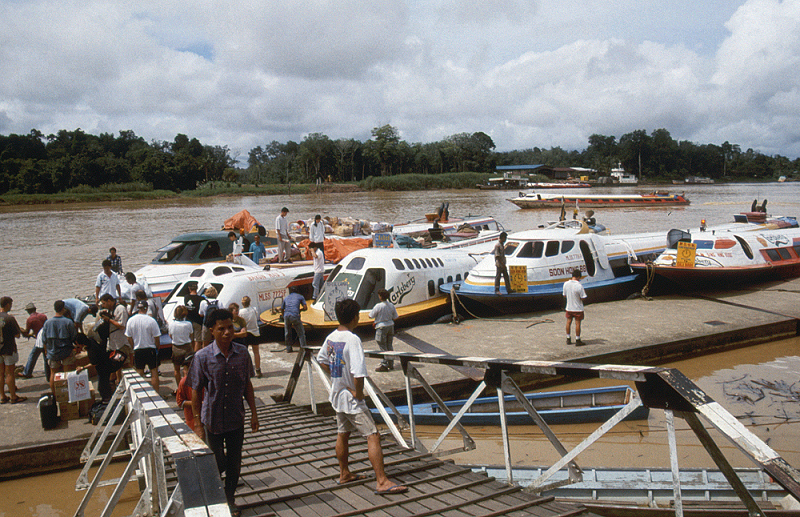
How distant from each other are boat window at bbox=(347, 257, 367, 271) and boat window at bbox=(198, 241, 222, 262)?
585cm

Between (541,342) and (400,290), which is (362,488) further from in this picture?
(400,290)

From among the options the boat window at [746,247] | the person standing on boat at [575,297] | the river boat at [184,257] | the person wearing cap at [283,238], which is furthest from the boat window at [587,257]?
the river boat at [184,257]

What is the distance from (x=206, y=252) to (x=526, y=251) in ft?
31.5

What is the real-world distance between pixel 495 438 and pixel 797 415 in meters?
4.98

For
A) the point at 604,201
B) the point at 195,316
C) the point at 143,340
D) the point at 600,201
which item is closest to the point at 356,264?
the point at 195,316

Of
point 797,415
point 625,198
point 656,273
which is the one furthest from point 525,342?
point 625,198

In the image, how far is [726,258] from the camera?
1789 cm

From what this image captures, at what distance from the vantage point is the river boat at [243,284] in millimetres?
13070

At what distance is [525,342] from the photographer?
12344mm

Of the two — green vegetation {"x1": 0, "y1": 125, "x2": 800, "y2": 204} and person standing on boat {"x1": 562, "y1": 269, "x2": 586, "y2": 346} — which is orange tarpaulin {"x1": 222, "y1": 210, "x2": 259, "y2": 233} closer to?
person standing on boat {"x1": 562, "y1": 269, "x2": 586, "y2": 346}

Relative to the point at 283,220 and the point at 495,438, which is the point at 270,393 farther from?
the point at 283,220

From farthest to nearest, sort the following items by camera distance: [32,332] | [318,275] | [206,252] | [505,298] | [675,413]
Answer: [206,252] → [318,275] → [505,298] → [32,332] → [675,413]

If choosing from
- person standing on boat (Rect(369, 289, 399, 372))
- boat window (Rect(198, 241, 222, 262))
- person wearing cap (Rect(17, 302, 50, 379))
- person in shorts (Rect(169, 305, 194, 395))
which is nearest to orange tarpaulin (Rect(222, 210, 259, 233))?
boat window (Rect(198, 241, 222, 262))

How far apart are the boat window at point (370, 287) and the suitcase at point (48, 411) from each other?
253 inches
